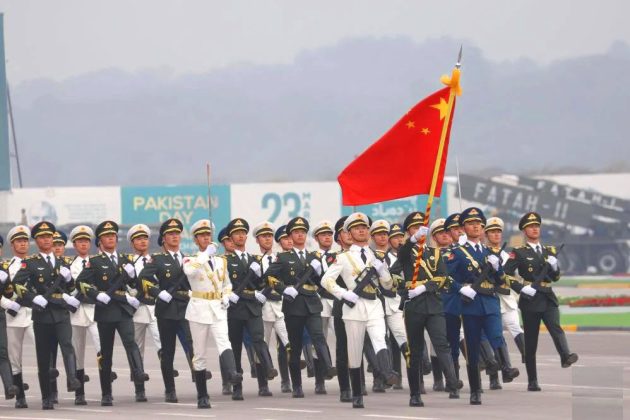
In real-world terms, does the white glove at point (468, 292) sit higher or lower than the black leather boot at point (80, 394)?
higher

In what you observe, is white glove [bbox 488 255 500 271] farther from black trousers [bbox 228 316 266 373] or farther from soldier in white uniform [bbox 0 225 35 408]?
soldier in white uniform [bbox 0 225 35 408]

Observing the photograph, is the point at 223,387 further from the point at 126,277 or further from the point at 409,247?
the point at 409,247

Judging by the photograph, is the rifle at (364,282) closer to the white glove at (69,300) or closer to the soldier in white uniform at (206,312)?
the soldier in white uniform at (206,312)

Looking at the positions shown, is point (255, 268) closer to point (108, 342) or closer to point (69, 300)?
point (108, 342)

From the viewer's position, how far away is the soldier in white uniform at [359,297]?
49.3ft

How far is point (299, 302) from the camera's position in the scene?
16766mm

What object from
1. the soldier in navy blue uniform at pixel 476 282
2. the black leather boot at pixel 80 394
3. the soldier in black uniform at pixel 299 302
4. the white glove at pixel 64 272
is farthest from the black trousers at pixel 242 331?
the soldier in navy blue uniform at pixel 476 282

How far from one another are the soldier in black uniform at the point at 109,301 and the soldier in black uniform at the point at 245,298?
1.19 metres

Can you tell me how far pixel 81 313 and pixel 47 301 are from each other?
170 centimetres

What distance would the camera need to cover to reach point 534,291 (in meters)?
16.7

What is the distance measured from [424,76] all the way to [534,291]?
93.1 m

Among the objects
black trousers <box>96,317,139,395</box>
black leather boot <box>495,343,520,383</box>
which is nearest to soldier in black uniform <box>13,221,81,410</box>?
black trousers <box>96,317,139,395</box>

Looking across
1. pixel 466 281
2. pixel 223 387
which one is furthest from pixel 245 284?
pixel 466 281

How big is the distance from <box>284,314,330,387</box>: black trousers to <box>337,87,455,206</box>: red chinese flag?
6.35 ft
